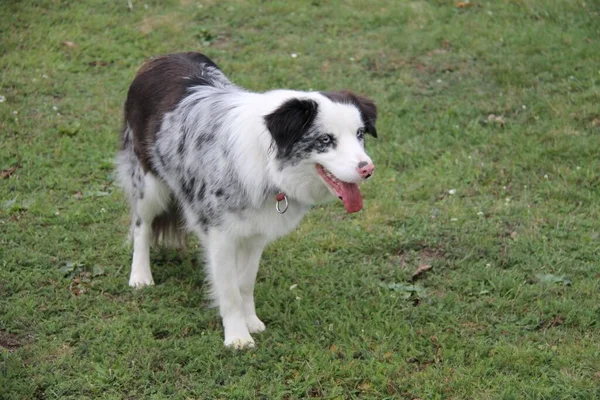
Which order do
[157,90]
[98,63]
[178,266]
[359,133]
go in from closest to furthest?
[359,133]
[157,90]
[178,266]
[98,63]

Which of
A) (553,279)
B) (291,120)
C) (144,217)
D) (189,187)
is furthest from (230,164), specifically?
(553,279)

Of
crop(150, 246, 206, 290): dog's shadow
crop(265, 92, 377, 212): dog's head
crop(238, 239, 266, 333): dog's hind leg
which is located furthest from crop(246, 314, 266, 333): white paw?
crop(265, 92, 377, 212): dog's head

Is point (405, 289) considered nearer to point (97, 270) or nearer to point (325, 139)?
point (325, 139)

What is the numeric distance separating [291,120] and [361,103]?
1.86ft

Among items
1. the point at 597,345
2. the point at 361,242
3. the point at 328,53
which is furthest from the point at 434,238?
the point at 328,53

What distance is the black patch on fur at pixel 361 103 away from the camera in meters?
4.44

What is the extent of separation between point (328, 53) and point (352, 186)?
530 cm

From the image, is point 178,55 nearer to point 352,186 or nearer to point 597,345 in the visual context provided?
point 352,186

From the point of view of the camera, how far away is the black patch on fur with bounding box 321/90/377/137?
14.6 ft

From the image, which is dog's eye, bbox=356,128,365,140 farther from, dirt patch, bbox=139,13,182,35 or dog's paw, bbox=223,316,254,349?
dirt patch, bbox=139,13,182,35

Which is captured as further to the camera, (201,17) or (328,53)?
(201,17)

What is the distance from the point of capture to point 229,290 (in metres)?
4.86

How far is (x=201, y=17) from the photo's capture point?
10.1 m

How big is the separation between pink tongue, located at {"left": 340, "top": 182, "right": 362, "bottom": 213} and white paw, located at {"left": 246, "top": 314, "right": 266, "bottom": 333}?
1.19 m
